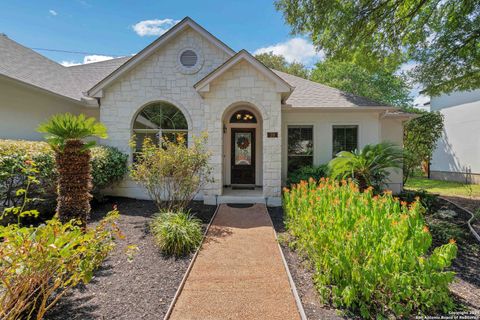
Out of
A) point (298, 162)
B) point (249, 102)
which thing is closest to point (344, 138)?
point (298, 162)

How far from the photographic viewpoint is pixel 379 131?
994cm

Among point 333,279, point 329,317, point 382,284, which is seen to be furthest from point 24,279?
point 382,284

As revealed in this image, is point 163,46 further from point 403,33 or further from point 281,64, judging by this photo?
point 281,64

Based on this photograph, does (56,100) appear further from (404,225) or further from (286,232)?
(404,225)

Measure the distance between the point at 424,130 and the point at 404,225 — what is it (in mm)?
16053

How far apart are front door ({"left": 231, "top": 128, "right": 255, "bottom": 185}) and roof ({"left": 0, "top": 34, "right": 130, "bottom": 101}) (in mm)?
6895

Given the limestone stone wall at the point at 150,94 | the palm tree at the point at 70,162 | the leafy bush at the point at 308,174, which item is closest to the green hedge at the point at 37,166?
the palm tree at the point at 70,162

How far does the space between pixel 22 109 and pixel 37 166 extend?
12.0 ft

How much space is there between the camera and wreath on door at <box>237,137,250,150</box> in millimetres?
10445

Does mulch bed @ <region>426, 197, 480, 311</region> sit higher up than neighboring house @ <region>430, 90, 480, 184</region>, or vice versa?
neighboring house @ <region>430, 90, 480, 184</region>

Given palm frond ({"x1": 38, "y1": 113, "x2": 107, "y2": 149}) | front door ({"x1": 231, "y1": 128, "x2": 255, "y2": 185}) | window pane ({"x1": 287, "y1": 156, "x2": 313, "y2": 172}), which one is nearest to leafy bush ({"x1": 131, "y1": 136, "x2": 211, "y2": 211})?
palm frond ({"x1": 38, "y1": 113, "x2": 107, "y2": 149})

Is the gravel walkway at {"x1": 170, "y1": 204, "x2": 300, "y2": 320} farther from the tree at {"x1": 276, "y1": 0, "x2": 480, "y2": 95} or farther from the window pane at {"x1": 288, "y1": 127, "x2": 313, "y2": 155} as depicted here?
the tree at {"x1": 276, "y1": 0, "x2": 480, "y2": 95}

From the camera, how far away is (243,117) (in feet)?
33.9

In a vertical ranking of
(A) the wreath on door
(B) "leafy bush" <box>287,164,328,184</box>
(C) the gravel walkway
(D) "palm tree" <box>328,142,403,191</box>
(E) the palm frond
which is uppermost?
(A) the wreath on door
